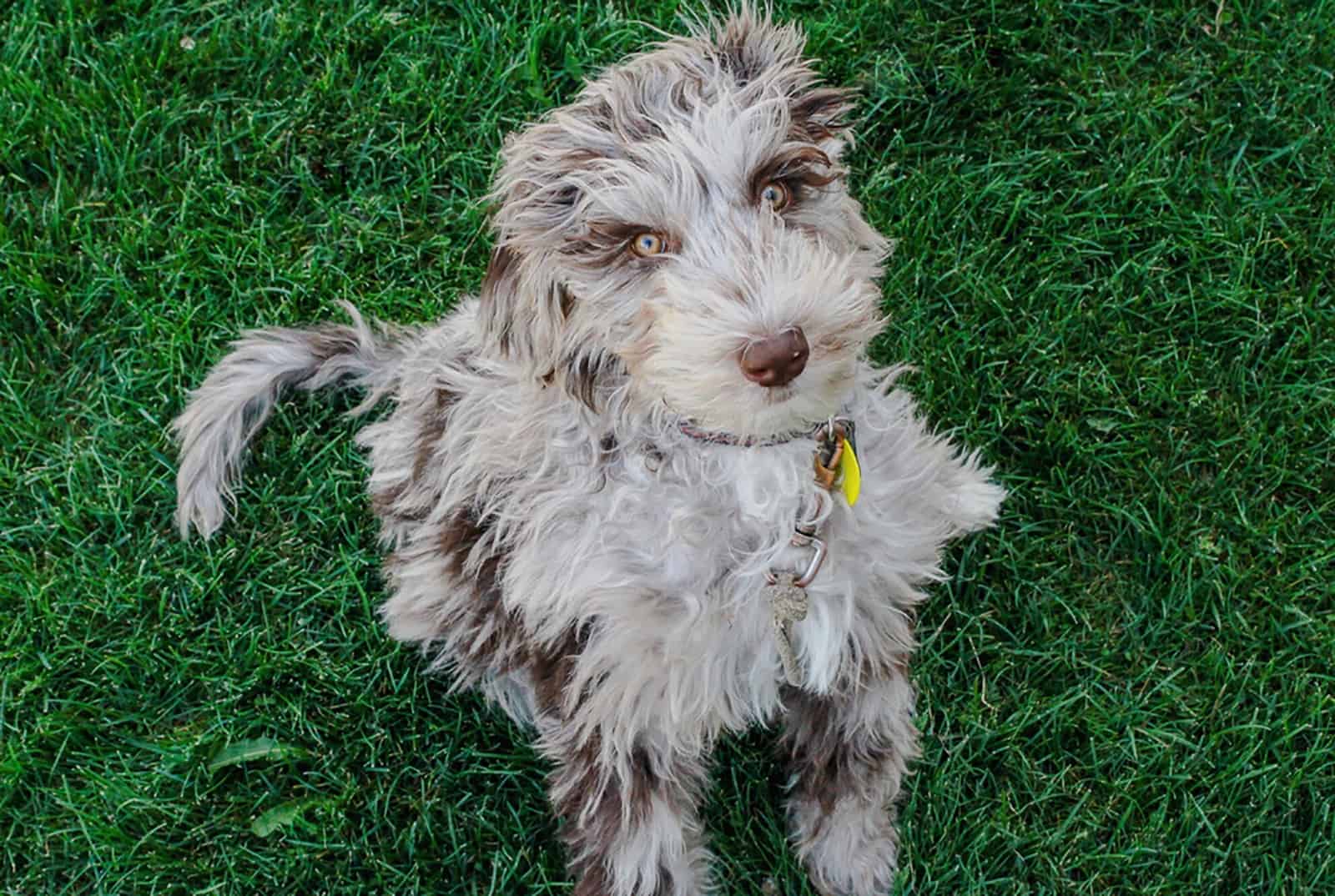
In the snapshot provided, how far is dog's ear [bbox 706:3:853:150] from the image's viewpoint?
2.64 m

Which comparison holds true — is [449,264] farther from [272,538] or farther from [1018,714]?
[1018,714]

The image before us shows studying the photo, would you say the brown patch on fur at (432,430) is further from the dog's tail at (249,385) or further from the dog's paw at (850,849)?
the dog's paw at (850,849)

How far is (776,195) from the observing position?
2.52 metres

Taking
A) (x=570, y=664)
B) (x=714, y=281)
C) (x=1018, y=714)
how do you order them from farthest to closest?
(x=1018, y=714), (x=570, y=664), (x=714, y=281)

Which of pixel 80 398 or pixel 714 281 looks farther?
pixel 80 398

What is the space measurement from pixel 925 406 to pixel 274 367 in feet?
6.56

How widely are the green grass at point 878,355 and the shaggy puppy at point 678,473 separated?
44 cm

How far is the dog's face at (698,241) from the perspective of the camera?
2.31 m

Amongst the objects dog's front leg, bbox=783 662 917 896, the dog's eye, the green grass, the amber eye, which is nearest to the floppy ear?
the dog's eye

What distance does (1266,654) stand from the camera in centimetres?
385

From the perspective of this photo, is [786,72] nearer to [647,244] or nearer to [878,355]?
[647,244]

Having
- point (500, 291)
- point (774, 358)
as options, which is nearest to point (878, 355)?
point (500, 291)

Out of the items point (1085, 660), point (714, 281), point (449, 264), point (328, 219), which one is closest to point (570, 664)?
point (714, 281)

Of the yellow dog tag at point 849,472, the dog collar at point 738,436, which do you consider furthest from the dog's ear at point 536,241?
the yellow dog tag at point 849,472
